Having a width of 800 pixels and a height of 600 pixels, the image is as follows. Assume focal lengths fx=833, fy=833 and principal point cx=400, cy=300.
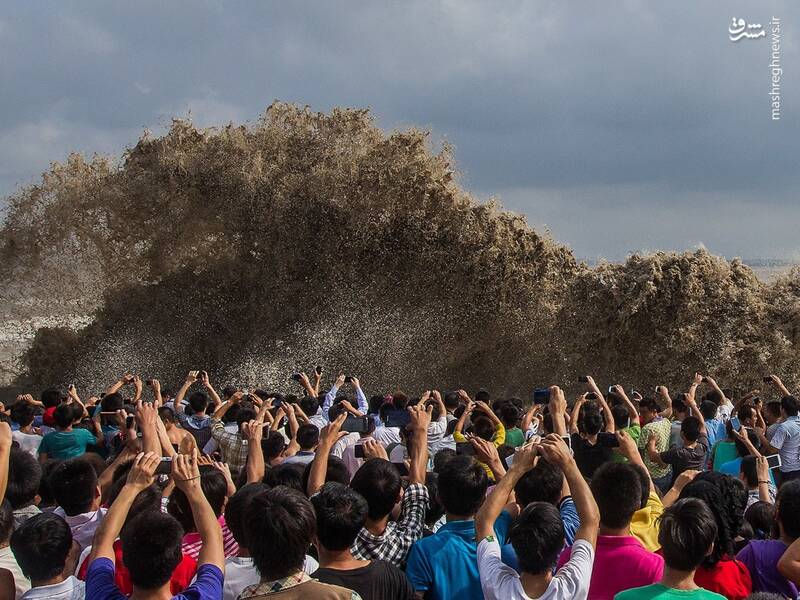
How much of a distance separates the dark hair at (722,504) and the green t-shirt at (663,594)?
0.44 m

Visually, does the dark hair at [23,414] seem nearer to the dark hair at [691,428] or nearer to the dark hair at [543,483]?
the dark hair at [543,483]

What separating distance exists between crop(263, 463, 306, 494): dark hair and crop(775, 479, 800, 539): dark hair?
2.38 meters

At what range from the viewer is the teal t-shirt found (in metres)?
6.73

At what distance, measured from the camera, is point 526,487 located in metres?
4.12

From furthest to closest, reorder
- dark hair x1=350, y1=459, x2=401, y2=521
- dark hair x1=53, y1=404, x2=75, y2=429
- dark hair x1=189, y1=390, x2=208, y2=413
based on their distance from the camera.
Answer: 1. dark hair x1=189, y1=390, x2=208, y2=413
2. dark hair x1=53, y1=404, x2=75, y2=429
3. dark hair x1=350, y1=459, x2=401, y2=521

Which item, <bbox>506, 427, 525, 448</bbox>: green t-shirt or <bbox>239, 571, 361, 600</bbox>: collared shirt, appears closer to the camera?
<bbox>239, 571, 361, 600</bbox>: collared shirt

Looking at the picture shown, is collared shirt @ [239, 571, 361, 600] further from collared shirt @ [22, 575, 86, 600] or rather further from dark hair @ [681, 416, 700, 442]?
dark hair @ [681, 416, 700, 442]

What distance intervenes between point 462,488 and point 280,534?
42.3 inches

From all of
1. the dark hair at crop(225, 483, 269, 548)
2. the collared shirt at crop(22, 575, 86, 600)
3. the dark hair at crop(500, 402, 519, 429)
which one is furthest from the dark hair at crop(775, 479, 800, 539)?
the dark hair at crop(500, 402, 519, 429)

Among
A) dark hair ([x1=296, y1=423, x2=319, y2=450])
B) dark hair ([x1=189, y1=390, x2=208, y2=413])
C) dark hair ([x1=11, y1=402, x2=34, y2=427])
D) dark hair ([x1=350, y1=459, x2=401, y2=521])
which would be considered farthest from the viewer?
dark hair ([x1=189, y1=390, x2=208, y2=413])

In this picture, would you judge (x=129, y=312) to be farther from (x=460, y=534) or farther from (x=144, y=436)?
(x=460, y=534)

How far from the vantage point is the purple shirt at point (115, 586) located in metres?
2.99

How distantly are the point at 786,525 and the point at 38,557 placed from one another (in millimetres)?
3186

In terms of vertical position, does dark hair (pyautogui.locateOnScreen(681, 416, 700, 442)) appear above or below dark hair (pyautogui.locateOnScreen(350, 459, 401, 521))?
below
